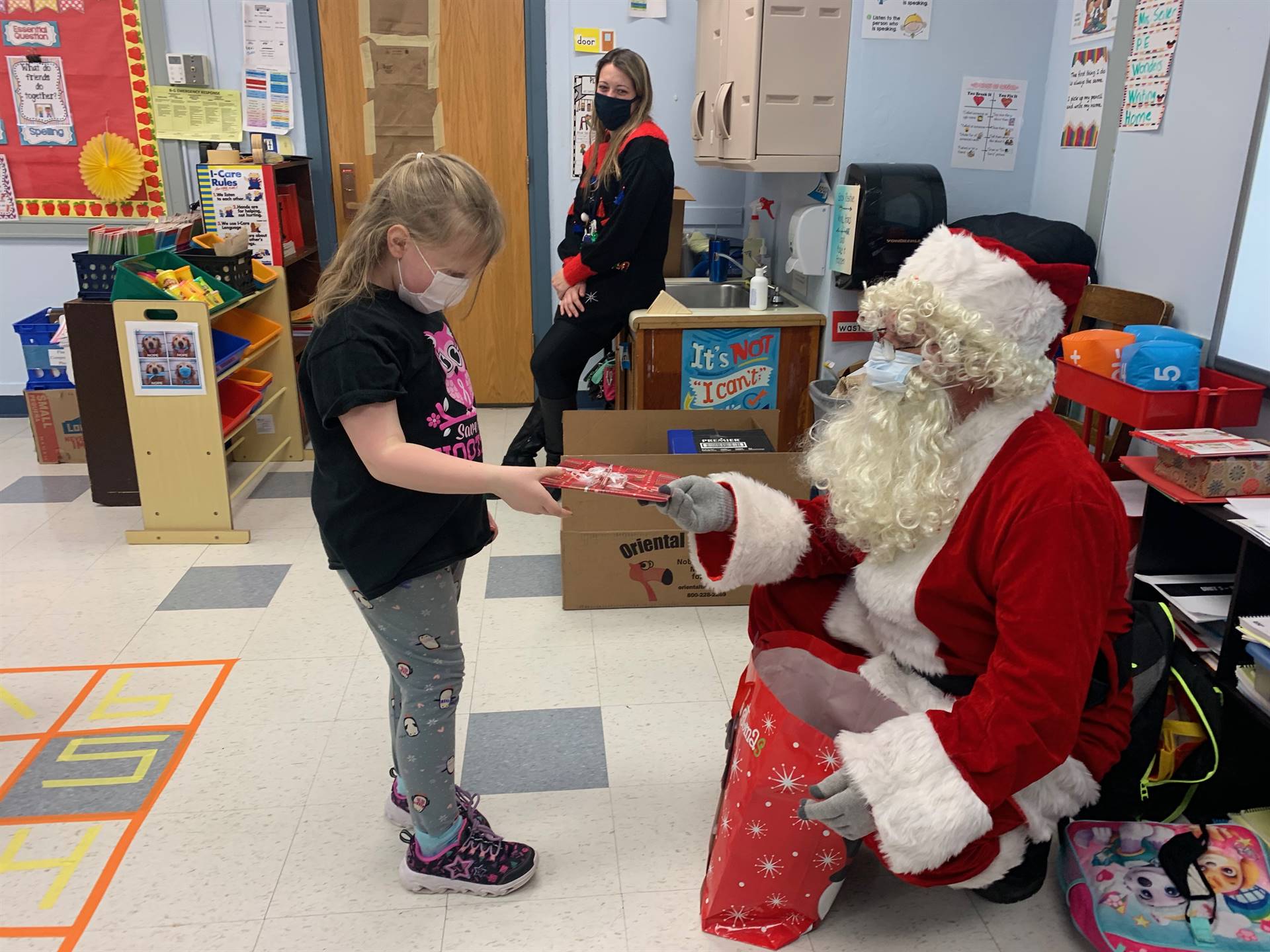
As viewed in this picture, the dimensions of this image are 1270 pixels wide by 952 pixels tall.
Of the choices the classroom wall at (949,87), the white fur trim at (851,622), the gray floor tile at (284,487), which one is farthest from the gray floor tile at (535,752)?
the classroom wall at (949,87)

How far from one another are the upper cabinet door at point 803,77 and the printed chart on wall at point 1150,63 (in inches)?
33.7

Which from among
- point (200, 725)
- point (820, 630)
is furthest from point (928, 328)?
point (200, 725)

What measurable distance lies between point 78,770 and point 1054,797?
201 centimetres

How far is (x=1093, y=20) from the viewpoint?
2648mm

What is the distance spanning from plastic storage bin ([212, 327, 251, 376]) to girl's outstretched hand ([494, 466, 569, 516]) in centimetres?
207

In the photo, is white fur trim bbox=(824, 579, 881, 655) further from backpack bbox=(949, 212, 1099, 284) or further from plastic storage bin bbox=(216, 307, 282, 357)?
→ plastic storage bin bbox=(216, 307, 282, 357)

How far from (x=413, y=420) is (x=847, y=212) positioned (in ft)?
6.55

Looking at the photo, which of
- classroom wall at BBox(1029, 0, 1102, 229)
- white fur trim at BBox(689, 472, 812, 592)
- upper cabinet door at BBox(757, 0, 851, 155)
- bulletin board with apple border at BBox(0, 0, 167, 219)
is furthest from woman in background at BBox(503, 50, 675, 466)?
bulletin board with apple border at BBox(0, 0, 167, 219)

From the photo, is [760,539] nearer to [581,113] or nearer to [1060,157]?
[1060,157]

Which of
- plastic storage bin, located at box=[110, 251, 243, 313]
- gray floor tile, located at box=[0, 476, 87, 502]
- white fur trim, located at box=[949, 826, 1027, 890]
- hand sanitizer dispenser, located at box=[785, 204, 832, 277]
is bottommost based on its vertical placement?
gray floor tile, located at box=[0, 476, 87, 502]

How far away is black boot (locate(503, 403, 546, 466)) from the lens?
3.72 metres

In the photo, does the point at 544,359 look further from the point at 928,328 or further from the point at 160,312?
the point at 928,328

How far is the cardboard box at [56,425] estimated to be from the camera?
3900 mm

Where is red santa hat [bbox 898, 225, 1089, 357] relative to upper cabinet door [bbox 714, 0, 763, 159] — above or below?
below
